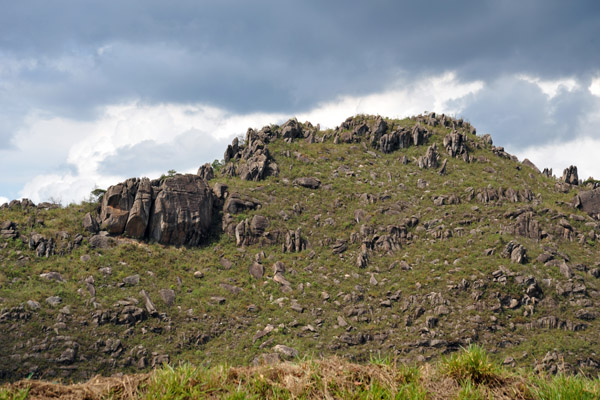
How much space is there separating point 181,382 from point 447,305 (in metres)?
32.4

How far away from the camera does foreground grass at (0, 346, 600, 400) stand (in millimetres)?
5574

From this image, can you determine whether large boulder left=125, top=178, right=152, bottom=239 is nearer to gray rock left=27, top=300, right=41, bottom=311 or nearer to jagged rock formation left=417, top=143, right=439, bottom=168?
gray rock left=27, top=300, right=41, bottom=311

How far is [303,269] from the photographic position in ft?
138

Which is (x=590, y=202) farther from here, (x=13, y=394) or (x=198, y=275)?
(x=13, y=394)

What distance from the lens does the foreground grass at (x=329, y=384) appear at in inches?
219

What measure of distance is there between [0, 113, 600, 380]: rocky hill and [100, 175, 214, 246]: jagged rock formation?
0.52 ft

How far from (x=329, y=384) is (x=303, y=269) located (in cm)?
3643

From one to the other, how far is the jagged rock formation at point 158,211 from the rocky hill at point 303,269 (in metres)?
0.16

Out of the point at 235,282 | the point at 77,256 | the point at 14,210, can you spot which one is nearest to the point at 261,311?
the point at 235,282

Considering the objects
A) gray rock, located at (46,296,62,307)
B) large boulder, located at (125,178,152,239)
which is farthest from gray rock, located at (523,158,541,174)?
gray rock, located at (46,296,62,307)

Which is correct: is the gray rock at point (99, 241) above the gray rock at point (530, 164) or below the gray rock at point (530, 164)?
below

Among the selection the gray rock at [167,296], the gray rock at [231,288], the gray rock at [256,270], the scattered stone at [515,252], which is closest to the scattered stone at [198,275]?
the gray rock at [231,288]

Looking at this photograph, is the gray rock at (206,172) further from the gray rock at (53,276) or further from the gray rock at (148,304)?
the gray rock at (53,276)

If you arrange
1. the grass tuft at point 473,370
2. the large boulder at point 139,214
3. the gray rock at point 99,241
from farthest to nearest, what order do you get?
the large boulder at point 139,214 → the gray rock at point 99,241 → the grass tuft at point 473,370
